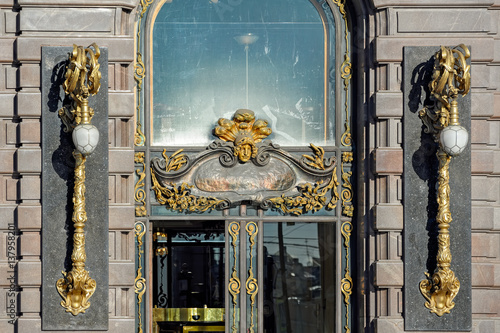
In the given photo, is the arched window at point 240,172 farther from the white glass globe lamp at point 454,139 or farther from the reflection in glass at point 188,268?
the white glass globe lamp at point 454,139

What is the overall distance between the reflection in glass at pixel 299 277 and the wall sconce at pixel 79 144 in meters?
2.52

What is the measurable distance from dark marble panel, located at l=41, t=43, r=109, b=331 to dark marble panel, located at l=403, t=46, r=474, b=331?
4110 millimetres

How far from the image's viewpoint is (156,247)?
12891 mm

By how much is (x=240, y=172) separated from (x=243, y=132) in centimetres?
57

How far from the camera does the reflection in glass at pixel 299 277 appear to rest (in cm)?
1289

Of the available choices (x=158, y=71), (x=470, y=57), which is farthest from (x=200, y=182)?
(x=470, y=57)

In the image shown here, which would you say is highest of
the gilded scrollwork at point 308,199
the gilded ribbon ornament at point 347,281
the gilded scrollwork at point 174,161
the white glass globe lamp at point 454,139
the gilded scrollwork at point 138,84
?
the gilded scrollwork at point 138,84

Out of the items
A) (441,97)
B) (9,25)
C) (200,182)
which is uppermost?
(9,25)

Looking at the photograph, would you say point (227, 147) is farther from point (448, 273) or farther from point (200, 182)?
point (448, 273)

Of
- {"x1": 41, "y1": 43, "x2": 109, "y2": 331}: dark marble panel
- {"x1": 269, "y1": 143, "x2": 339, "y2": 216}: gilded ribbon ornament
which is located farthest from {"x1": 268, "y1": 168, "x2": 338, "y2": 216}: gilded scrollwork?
{"x1": 41, "y1": 43, "x2": 109, "y2": 331}: dark marble panel

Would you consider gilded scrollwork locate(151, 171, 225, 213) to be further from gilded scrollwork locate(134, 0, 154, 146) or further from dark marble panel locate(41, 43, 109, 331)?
dark marble panel locate(41, 43, 109, 331)

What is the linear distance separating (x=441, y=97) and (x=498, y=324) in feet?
10.6

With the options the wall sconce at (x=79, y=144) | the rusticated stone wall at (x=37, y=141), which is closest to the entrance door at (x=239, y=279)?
the rusticated stone wall at (x=37, y=141)

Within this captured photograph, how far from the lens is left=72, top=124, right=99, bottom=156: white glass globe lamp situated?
1185 centimetres
